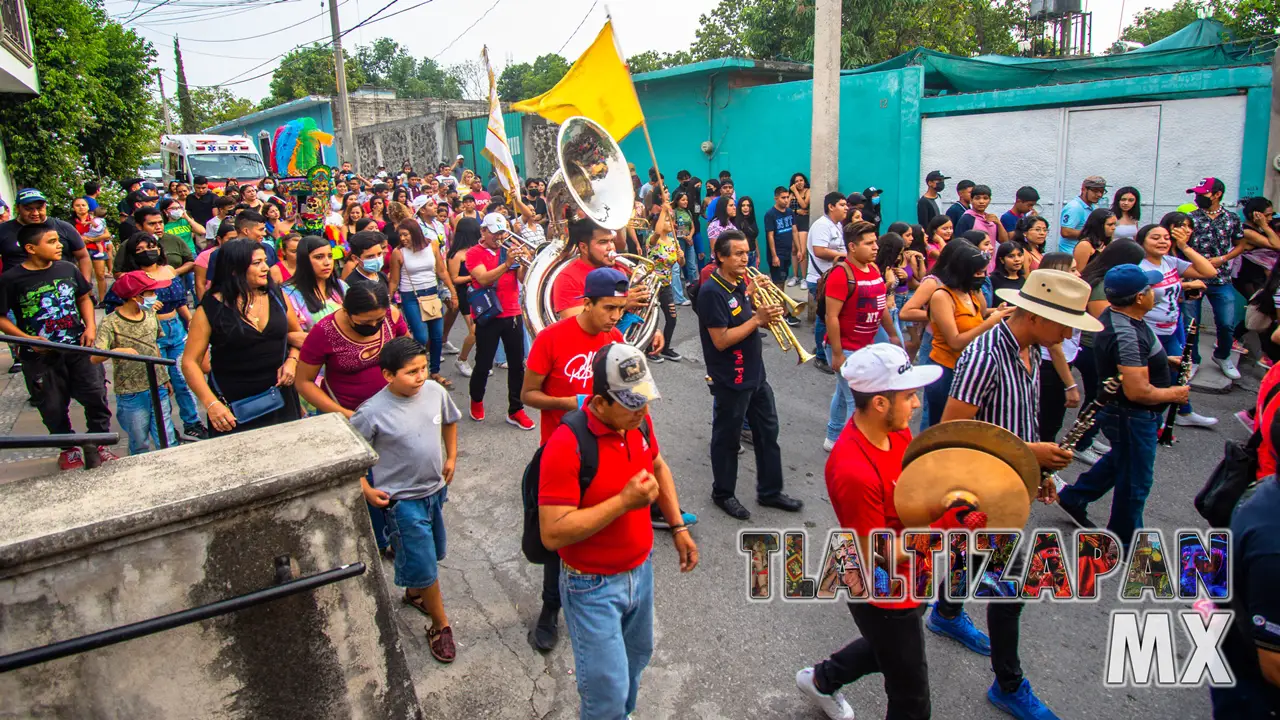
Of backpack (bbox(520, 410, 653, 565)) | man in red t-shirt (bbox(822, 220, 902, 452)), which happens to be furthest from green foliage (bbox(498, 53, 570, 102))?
backpack (bbox(520, 410, 653, 565))

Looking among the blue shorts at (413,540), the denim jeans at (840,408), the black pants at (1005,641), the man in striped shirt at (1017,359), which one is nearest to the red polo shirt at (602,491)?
the blue shorts at (413,540)

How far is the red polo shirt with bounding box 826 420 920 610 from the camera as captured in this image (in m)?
2.73

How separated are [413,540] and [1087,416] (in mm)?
3018

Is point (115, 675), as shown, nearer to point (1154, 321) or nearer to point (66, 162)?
point (1154, 321)

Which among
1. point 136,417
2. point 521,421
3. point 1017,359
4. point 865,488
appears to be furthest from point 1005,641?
point 136,417

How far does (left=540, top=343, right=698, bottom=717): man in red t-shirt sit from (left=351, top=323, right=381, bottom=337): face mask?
1703 millimetres

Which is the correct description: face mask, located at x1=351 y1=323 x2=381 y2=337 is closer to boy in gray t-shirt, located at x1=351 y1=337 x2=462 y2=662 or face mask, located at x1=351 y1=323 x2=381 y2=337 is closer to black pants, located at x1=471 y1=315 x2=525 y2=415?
boy in gray t-shirt, located at x1=351 y1=337 x2=462 y2=662

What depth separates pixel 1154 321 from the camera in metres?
5.87

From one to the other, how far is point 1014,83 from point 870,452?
11815 mm

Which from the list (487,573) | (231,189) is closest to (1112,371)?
(487,573)

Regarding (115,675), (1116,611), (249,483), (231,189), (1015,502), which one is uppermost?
(231,189)

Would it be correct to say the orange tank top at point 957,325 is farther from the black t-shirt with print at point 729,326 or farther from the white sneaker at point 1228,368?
the white sneaker at point 1228,368

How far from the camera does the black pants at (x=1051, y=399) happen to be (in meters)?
5.31

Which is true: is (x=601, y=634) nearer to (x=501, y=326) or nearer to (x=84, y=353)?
(x=84, y=353)
